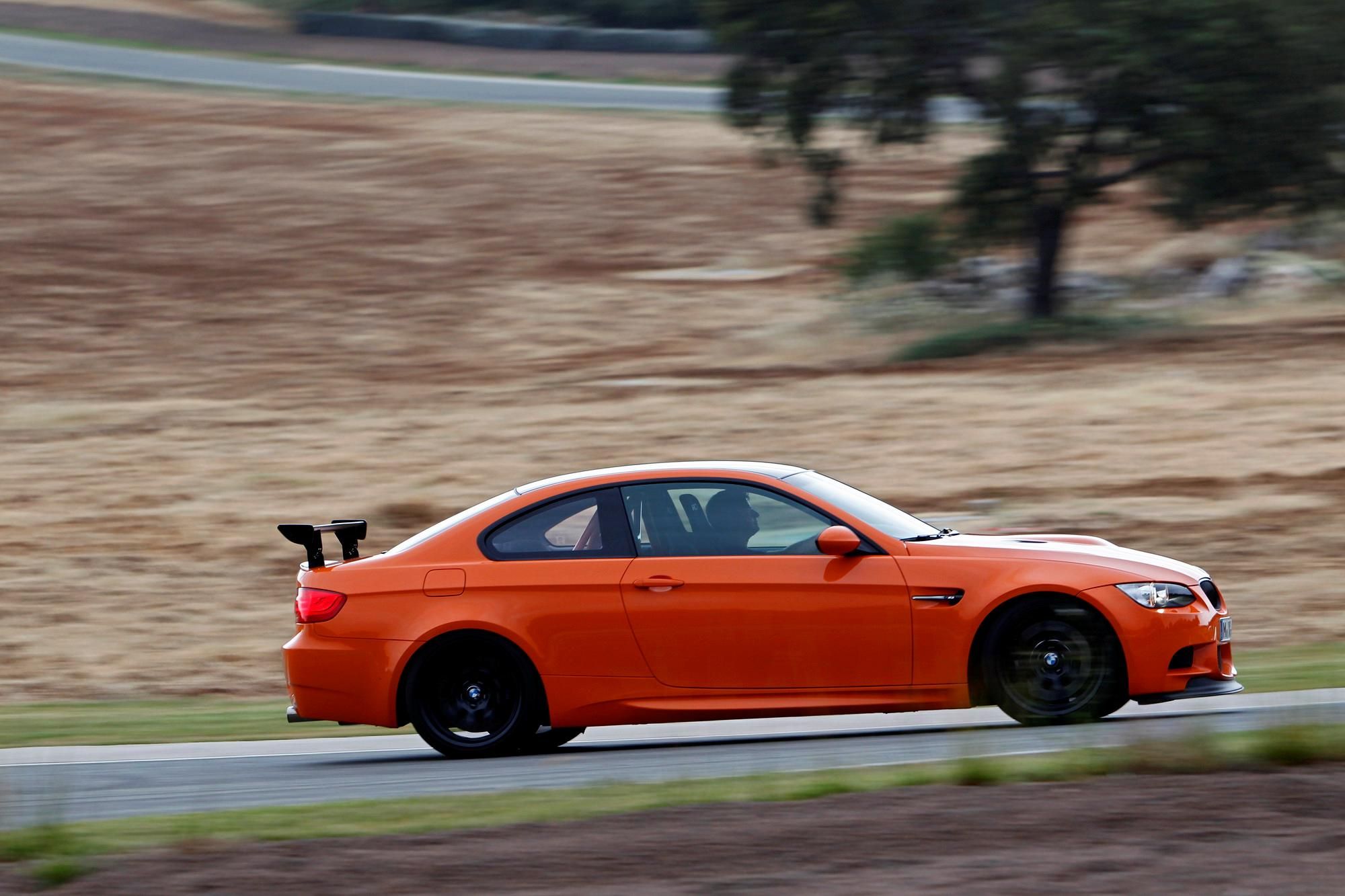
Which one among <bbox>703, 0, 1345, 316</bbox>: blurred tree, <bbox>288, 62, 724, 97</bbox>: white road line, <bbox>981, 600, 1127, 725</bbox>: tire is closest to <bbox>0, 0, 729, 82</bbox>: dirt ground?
<bbox>288, 62, 724, 97</bbox>: white road line

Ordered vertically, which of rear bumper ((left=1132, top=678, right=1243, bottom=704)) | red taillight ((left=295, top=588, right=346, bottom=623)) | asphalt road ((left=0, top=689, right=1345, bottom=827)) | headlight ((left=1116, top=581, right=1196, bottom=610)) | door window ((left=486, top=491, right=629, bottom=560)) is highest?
door window ((left=486, top=491, right=629, bottom=560))

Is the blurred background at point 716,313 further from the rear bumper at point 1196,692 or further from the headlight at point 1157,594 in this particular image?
the headlight at point 1157,594

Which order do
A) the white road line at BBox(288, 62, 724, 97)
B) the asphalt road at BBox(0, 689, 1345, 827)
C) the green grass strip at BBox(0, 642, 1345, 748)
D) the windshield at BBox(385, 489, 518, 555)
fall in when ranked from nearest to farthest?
the asphalt road at BBox(0, 689, 1345, 827) < the windshield at BBox(385, 489, 518, 555) < the green grass strip at BBox(0, 642, 1345, 748) < the white road line at BBox(288, 62, 724, 97)

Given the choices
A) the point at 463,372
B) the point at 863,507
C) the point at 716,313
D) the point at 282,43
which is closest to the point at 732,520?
the point at 863,507

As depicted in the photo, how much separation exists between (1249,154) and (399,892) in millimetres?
20365

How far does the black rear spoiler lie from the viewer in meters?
9.27

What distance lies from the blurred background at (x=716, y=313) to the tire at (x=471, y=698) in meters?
3.77

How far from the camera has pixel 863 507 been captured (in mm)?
9375

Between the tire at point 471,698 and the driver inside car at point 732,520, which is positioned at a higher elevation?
the driver inside car at point 732,520

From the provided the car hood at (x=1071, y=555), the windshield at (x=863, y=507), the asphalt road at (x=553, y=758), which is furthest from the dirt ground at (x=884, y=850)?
the windshield at (x=863, y=507)

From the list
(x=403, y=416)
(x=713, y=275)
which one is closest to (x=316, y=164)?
(x=713, y=275)

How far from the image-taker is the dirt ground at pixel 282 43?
151 ft

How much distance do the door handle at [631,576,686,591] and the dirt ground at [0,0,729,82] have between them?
36.3 meters

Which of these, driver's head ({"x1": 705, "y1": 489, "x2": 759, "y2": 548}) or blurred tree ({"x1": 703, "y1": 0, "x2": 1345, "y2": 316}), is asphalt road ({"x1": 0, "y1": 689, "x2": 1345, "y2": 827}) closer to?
driver's head ({"x1": 705, "y1": 489, "x2": 759, "y2": 548})
